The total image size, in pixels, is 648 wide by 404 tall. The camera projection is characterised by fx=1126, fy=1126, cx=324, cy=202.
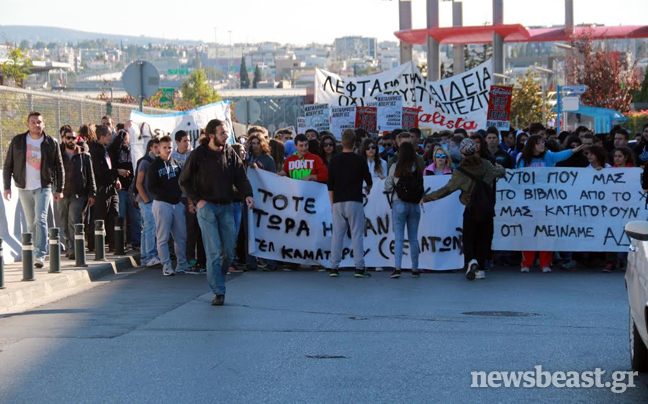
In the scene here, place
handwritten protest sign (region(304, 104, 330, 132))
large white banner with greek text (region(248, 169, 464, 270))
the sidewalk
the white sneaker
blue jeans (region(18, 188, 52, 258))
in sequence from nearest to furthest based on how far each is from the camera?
the sidewalk → the white sneaker → blue jeans (region(18, 188, 52, 258)) → large white banner with greek text (region(248, 169, 464, 270)) → handwritten protest sign (region(304, 104, 330, 132))

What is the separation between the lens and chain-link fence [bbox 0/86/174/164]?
16.4m

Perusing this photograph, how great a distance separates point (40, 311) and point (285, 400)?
5082 mm

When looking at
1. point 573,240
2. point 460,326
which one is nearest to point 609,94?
point 573,240

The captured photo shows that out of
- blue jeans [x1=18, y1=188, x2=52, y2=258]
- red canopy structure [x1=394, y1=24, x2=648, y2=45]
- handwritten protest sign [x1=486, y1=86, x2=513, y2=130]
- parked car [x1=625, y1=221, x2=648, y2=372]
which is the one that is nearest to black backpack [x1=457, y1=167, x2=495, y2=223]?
blue jeans [x1=18, y1=188, x2=52, y2=258]

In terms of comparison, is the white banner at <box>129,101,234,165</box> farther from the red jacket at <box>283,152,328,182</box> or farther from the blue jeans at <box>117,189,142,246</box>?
the red jacket at <box>283,152,328,182</box>

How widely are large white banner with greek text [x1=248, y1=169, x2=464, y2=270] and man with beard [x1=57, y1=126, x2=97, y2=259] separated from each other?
7.53 ft

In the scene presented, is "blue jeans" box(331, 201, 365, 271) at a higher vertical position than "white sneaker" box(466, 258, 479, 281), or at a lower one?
higher

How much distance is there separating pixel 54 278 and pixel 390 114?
11.4 m

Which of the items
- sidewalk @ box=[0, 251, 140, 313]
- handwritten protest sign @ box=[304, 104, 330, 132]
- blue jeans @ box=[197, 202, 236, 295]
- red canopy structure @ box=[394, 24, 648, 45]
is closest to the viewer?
blue jeans @ box=[197, 202, 236, 295]

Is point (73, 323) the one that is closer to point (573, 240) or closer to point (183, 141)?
point (183, 141)

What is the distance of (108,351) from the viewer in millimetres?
8750

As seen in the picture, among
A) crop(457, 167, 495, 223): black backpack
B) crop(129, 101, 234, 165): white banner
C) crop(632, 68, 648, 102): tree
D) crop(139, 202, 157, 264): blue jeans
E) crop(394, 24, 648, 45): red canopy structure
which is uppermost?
crop(394, 24, 648, 45): red canopy structure

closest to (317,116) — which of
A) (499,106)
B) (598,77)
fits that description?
(499,106)

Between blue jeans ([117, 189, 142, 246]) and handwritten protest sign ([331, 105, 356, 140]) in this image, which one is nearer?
blue jeans ([117, 189, 142, 246])
